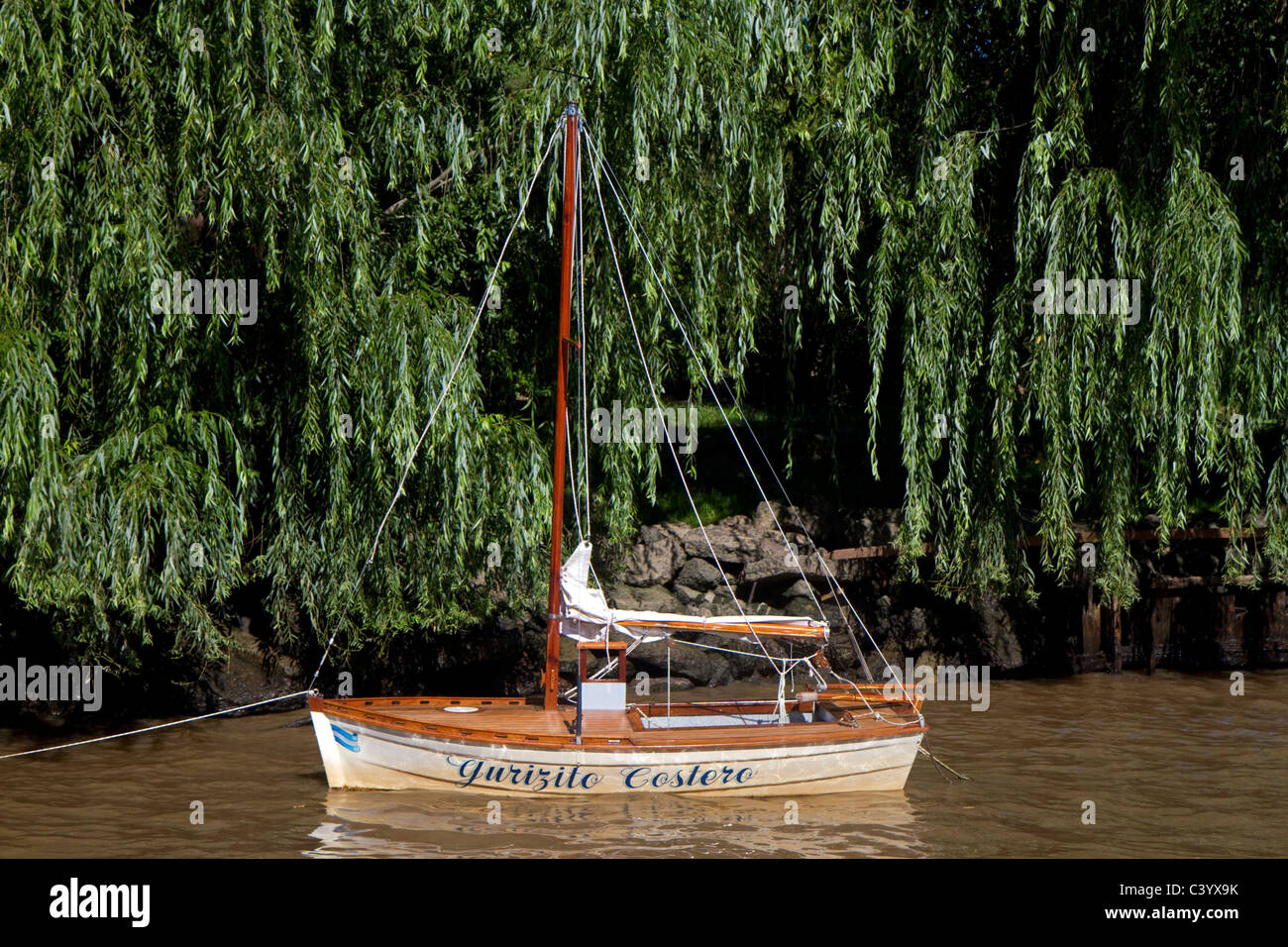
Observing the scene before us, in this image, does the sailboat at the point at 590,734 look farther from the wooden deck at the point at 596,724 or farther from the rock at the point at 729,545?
the rock at the point at 729,545

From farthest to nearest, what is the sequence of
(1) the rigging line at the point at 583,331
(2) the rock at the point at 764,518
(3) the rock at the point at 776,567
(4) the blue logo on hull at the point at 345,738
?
(2) the rock at the point at 764,518
(3) the rock at the point at 776,567
(1) the rigging line at the point at 583,331
(4) the blue logo on hull at the point at 345,738

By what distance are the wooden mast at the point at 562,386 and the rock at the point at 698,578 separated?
6.40 meters

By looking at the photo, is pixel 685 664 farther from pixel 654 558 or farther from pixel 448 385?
pixel 448 385

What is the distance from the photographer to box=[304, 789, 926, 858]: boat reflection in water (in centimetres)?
1110

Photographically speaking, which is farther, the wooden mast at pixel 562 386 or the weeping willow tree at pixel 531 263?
the wooden mast at pixel 562 386

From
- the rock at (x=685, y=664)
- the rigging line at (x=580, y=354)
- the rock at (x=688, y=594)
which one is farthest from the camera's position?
the rock at (x=688, y=594)

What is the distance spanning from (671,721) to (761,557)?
6743mm

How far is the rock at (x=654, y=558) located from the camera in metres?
19.6

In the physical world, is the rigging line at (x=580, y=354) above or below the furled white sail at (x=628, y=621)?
above

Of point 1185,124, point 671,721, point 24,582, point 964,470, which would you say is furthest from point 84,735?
point 1185,124

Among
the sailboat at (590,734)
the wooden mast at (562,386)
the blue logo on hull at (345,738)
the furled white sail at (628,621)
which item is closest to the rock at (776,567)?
the sailboat at (590,734)

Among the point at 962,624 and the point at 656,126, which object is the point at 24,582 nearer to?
the point at 656,126

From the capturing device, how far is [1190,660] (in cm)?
1969

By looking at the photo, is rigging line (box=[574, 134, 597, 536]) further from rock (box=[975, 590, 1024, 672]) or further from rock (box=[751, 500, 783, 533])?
Result: rock (box=[975, 590, 1024, 672])
